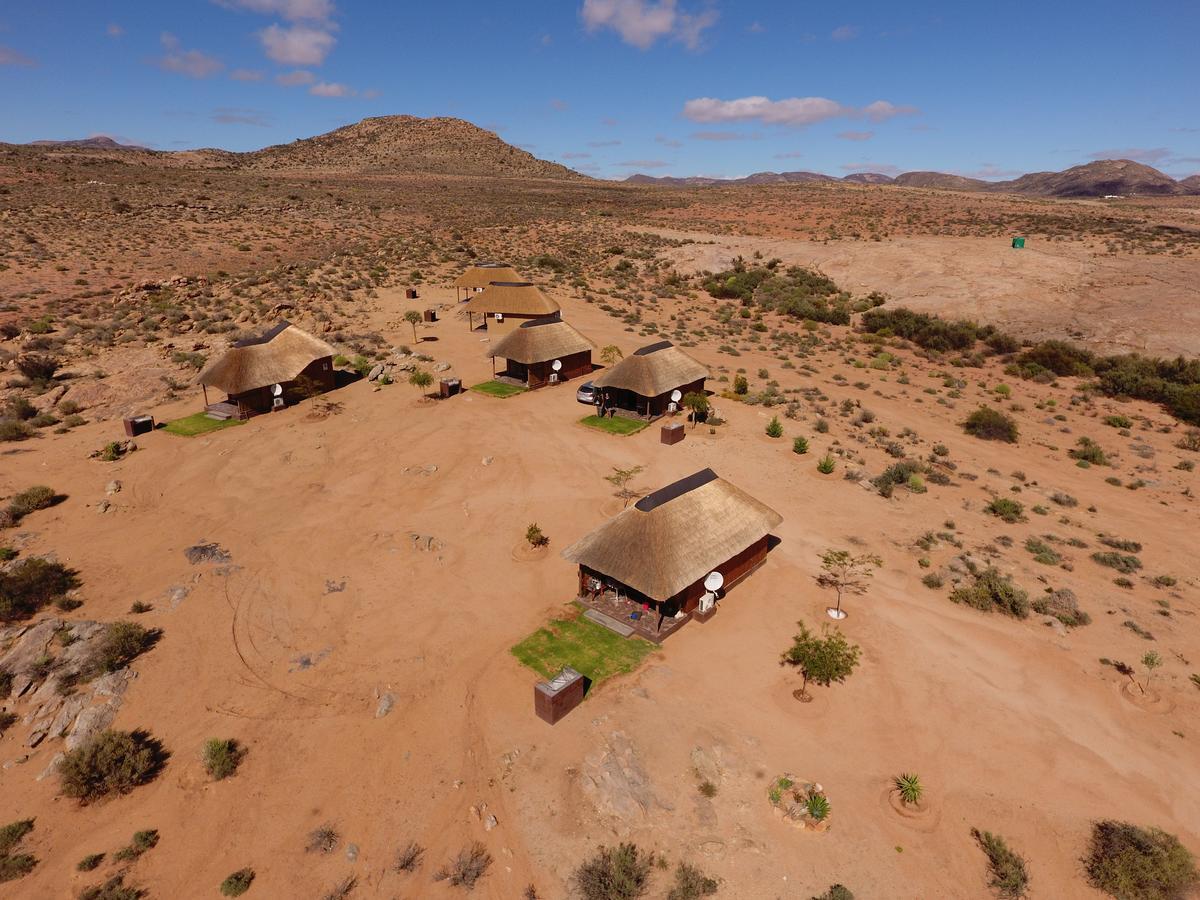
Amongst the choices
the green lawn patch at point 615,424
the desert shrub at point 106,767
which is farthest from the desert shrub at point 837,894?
the green lawn patch at point 615,424

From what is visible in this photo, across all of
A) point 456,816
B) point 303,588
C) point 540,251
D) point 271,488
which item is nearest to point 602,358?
point 271,488

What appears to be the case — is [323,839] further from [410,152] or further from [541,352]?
[410,152]

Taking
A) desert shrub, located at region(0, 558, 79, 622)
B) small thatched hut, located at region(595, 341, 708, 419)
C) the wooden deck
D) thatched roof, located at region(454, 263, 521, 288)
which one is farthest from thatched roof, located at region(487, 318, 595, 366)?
desert shrub, located at region(0, 558, 79, 622)

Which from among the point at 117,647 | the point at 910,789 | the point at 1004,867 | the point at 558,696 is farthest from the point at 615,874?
the point at 117,647

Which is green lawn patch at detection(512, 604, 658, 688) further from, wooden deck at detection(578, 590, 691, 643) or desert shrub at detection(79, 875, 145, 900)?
desert shrub at detection(79, 875, 145, 900)

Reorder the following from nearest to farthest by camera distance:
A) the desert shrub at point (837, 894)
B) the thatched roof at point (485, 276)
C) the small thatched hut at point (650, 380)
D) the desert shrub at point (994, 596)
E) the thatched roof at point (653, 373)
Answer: the desert shrub at point (837, 894)
the desert shrub at point (994, 596)
the thatched roof at point (653, 373)
the small thatched hut at point (650, 380)
the thatched roof at point (485, 276)

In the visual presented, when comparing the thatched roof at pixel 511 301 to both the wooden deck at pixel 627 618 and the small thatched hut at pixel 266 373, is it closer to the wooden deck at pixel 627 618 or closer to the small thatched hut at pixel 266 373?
the small thatched hut at pixel 266 373
